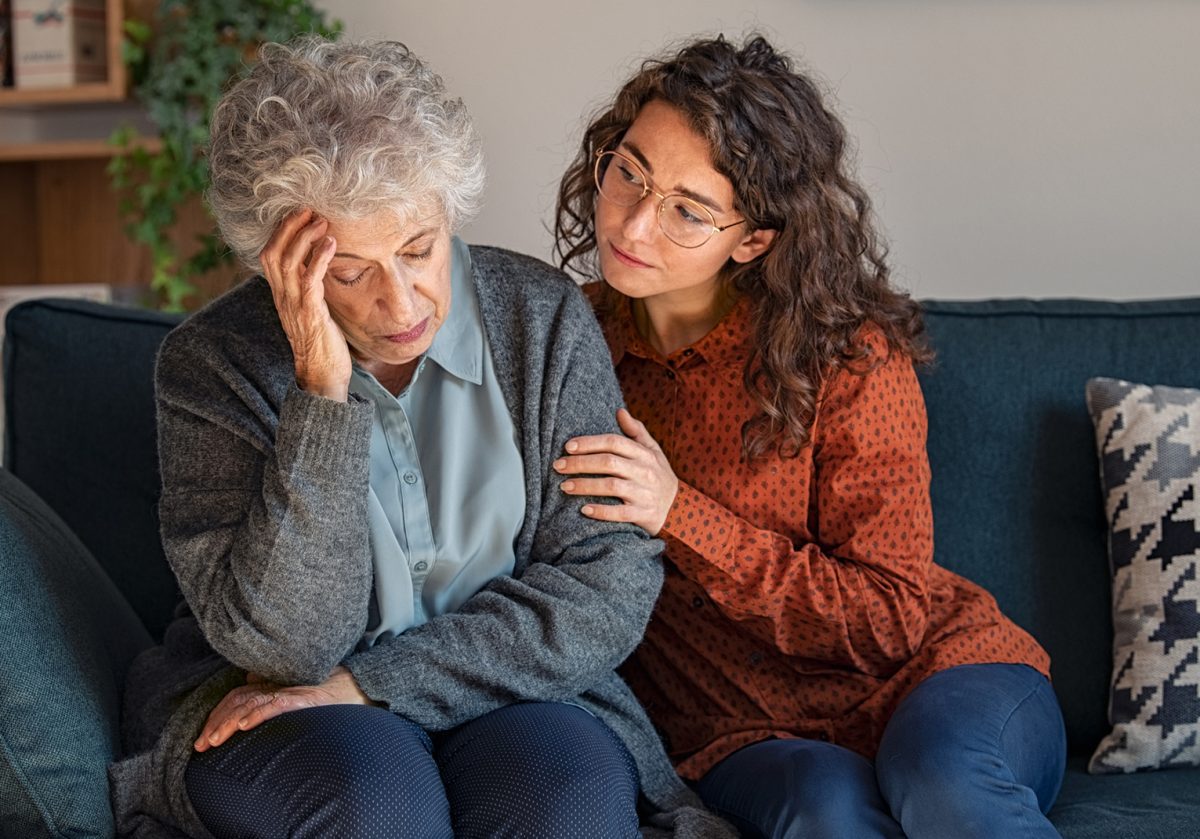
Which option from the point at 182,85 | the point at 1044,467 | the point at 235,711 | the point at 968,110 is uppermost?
the point at 968,110

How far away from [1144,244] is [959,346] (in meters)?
0.56

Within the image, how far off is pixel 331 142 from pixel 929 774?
3.00ft

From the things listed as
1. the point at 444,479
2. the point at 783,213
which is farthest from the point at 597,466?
the point at 783,213

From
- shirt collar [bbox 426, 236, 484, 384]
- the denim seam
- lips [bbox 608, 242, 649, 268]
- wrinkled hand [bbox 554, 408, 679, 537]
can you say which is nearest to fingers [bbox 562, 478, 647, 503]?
wrinkled hand [bbox 554, 408, 679, 537]

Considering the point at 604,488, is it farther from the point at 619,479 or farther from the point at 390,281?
the point at 390,281

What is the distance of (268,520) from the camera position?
137 cm

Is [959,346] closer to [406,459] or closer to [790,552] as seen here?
[790,552]

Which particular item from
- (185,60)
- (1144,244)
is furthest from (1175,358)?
(185,60)

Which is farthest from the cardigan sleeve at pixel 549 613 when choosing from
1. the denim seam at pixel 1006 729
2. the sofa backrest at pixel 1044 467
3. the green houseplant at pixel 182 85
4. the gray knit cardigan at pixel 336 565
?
the green houseplant at pixel 182 85

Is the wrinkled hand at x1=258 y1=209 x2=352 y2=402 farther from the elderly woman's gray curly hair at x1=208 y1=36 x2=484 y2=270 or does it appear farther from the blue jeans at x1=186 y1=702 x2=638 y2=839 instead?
the blue jeans at x1=186 y1=702 x2=638 y2=839

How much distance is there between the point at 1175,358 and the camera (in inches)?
73.6

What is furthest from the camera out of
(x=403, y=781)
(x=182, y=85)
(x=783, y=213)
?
(x=182, y=85)

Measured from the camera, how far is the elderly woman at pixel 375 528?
1350mm

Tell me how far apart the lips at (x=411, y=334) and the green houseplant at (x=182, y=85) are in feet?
3.87
